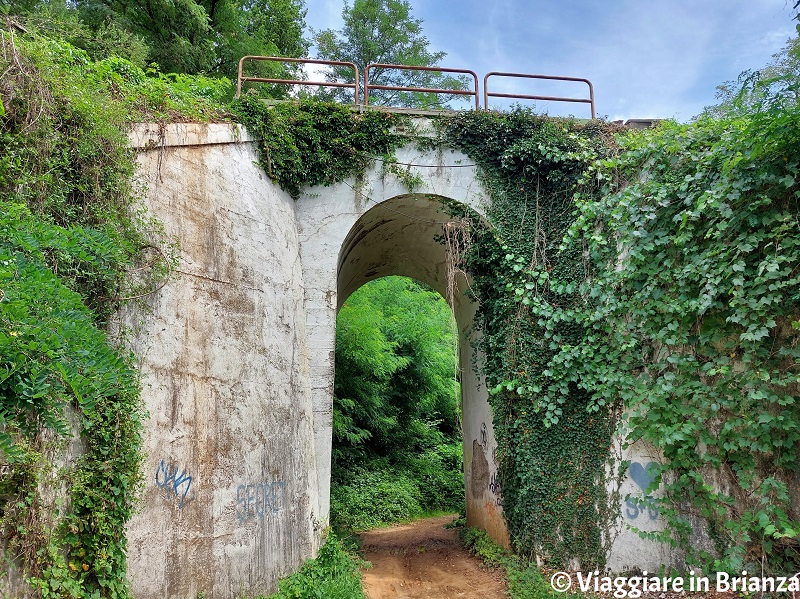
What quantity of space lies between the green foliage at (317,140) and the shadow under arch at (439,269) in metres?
0.85

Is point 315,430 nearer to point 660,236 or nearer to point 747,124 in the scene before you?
point 660,236

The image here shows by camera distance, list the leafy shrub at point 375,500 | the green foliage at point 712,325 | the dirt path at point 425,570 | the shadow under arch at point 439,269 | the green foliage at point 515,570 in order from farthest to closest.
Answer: the leafy shrub at point 375,500
the shadow under arch at point 439,269
the dirt path at point 425,570
the green foliage at point 515,570
the green foliage at point 712,325

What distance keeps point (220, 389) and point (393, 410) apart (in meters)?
11.4

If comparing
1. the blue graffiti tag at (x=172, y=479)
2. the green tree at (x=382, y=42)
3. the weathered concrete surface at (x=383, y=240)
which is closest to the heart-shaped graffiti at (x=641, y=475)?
the weathered concrete surface at (x=383, y=240)

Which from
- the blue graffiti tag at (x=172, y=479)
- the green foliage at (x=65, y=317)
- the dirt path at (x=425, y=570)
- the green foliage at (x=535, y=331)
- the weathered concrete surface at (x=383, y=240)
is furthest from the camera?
the weathered concrete surface at (x=383, y=240)

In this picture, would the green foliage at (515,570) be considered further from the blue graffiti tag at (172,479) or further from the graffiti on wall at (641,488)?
the blue graffiti tag at (172,479)

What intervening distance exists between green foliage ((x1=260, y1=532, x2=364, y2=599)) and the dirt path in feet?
2.17

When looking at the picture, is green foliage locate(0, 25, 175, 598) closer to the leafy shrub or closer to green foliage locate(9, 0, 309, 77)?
green foliage locate(9, 0, 309, 77)

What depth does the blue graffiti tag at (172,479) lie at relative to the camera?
5.12 metres

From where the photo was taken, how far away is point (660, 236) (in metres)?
6.70

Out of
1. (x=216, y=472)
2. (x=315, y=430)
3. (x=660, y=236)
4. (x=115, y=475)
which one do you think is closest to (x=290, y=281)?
(x=315, y=430)

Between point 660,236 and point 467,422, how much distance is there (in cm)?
565

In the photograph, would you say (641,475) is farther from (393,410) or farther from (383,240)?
(393,410)

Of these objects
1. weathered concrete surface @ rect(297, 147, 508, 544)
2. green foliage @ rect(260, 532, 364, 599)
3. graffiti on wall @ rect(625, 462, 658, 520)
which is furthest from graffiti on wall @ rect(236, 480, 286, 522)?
graffiti on wall @ rect(625, 462, 658, 520)
